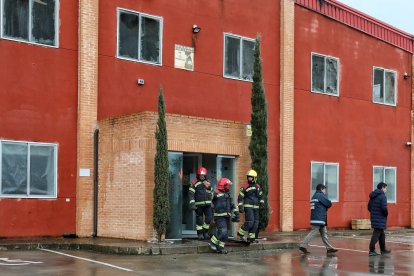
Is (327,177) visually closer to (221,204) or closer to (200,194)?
(200,194)

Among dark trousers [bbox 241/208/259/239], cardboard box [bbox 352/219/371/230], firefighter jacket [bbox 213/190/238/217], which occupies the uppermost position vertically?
→ firefighter jacket [bbox 213/190/238/217]

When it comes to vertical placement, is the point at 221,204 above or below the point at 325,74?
below

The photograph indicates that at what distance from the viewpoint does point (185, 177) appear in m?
19.4

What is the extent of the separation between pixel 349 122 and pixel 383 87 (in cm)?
279

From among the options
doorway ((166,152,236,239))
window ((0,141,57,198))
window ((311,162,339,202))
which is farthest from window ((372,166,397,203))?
window ((0,141,57,198))

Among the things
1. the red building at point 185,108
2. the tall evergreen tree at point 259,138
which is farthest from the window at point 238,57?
the tall evergreen tree at point 259,138

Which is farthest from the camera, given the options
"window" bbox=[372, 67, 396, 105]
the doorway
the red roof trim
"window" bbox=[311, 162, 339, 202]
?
"window" bbox=[372, 67, 396, 105]

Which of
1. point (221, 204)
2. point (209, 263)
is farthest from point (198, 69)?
point (209, 263)

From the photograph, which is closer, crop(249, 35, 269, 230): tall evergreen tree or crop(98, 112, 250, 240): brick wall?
crop(98, 112, 250, 240): brick wall

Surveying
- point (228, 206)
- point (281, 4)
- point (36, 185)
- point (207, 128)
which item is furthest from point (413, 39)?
point (36, 185)

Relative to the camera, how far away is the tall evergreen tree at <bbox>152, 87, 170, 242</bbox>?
1631 centimetres

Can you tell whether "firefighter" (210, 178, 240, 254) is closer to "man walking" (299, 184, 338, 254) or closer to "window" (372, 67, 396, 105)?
"man walking" (299, 184, 338, 254)

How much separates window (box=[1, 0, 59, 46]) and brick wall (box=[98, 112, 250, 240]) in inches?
115

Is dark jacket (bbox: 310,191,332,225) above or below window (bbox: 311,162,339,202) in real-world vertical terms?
below
